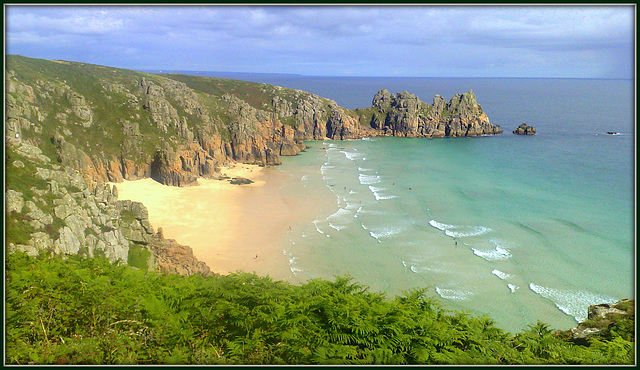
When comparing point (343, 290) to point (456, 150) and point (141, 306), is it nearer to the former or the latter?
point (141, 306)

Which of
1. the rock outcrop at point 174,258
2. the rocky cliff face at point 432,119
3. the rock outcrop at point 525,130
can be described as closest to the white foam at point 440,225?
the rock outcrop at point 174,258

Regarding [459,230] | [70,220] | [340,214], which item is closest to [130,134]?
[340,214]

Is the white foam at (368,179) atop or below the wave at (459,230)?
atop

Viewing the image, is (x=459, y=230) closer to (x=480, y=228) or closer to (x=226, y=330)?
(x=480, y=228)

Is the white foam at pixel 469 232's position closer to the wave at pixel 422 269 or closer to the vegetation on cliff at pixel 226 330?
the wave at pixel 422 269

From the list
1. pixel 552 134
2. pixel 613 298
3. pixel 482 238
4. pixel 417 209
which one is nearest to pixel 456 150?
pixel 552 134
